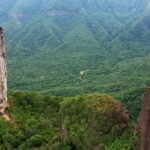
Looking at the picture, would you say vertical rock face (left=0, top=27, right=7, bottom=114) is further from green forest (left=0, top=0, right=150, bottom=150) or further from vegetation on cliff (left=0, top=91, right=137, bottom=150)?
vegetation on cliff (left=0, top=91, right=137, bottom=150)

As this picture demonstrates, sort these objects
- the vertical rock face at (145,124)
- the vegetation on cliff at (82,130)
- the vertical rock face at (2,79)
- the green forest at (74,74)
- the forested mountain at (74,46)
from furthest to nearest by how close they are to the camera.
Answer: the forested mountain at (74,46) → the vertical rock face at (2,79) → the green forest at (74,74) → the vegetation on cliff at (82,130) → the vertical rock face at (145,124)

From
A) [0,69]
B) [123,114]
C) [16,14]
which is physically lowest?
[123,114]

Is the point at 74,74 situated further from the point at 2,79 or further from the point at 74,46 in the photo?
the point at 2,79

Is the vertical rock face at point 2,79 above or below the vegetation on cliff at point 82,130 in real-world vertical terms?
above

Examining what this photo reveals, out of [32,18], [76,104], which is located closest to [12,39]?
[32,18]

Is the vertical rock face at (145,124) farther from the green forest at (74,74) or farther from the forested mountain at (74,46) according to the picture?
the forested mountain at (74,46)

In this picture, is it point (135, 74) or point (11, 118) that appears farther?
point (135, 74)

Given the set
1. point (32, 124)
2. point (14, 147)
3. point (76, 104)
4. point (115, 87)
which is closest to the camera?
point (76, 104)

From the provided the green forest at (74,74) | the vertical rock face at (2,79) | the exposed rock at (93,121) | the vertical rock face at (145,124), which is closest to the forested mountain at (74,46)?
the green forest at (74,74)

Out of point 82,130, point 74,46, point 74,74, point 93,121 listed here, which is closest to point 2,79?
point 82,130

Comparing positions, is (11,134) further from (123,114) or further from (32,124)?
(123,114)
